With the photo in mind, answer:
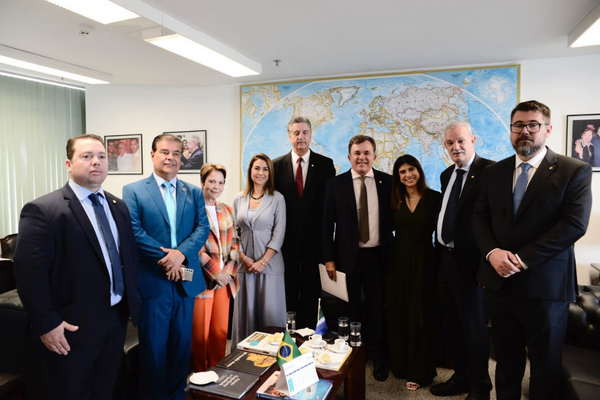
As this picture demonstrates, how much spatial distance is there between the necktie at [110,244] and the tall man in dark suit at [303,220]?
4.91 feet

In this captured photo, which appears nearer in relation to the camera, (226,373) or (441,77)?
(226,373)

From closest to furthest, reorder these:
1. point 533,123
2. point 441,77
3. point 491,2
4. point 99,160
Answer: point 99,160 < point 533,123 < point 491,2 < point 441,77

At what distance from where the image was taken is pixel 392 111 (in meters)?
4.79

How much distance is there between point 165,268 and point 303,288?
4.21ft

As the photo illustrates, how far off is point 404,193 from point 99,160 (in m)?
2.07

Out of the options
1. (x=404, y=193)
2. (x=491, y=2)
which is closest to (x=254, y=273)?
(x=404, y=193)

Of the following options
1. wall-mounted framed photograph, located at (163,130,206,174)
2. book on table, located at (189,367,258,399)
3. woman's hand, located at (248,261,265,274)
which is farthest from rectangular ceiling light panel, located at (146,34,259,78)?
book on table, located at (189,367,258,399)

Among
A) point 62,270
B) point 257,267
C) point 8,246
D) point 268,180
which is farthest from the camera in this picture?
point 8,246

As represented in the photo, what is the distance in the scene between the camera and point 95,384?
1.96 metres

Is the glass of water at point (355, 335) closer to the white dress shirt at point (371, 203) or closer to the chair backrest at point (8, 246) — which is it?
the white dress shirt at point (371, 203)

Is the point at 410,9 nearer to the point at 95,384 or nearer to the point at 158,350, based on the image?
the point at 158,350

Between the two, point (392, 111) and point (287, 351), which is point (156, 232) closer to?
point (287, 351)

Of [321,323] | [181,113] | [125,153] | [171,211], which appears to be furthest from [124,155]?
[321,323]

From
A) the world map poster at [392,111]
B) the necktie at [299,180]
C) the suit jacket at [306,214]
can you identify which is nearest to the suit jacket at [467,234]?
the suit jacket at [306,214]
